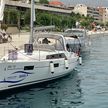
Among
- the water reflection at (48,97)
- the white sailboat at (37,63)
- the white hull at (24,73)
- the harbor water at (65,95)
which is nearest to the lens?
the water reflection at (48,97)

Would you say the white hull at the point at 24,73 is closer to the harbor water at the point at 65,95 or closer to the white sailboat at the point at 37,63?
the white sailboat at the point at 37,63

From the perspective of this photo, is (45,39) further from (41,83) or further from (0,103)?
(0,103)

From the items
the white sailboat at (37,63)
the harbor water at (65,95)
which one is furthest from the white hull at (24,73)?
the harbor water at (65,95)

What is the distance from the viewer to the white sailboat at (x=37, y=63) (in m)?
22.4

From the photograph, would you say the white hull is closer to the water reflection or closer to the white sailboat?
the white sailboat

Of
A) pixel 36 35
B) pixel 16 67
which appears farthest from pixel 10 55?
pixel 36 35

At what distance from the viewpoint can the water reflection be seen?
20.5 m

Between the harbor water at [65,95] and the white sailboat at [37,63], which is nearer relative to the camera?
the harbor water at [65,95]

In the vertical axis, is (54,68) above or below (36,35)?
below

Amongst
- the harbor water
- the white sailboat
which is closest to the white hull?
the white sailboat

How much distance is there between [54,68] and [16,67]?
380 cm

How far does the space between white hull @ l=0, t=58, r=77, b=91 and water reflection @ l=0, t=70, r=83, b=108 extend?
546 millimetres

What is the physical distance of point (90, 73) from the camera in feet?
105

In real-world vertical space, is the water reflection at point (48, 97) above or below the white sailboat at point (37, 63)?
below
